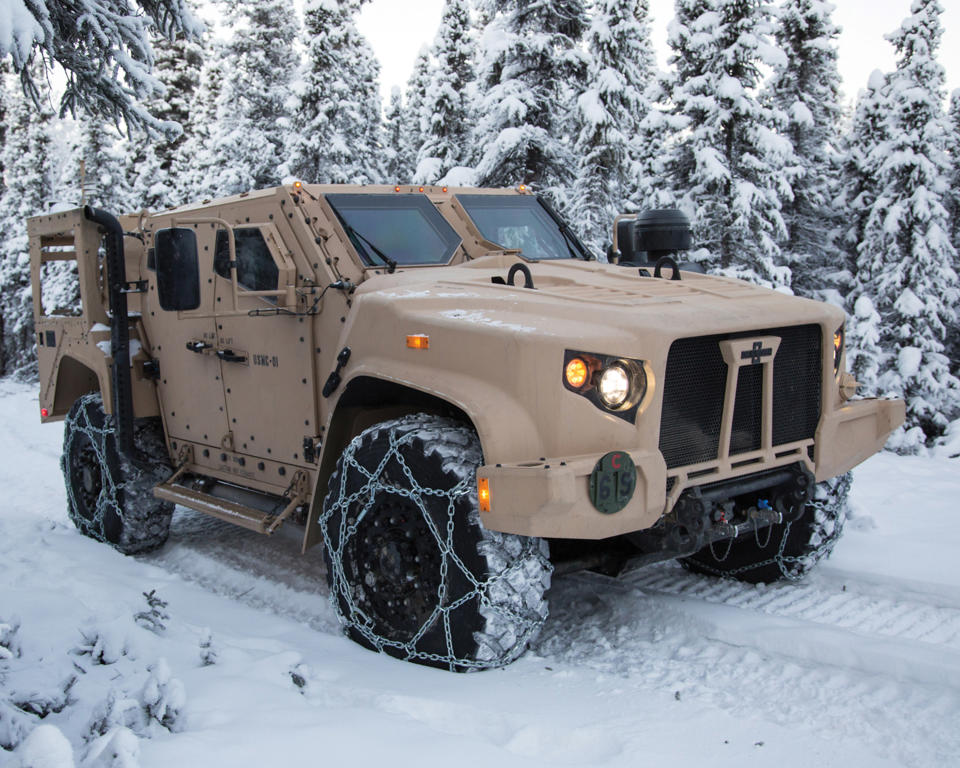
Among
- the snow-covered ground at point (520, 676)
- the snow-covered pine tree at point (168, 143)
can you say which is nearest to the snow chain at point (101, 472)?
the snow-covered ground at point (520, 676)

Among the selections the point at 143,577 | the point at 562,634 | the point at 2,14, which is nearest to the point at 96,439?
the point at 143,577

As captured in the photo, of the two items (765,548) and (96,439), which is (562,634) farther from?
(96,439)

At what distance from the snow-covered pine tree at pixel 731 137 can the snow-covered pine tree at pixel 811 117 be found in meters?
5.70

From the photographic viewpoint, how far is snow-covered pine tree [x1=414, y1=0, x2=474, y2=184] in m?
23.5

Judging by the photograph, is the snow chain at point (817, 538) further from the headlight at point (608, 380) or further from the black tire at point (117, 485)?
the black tire at point (117, 485)

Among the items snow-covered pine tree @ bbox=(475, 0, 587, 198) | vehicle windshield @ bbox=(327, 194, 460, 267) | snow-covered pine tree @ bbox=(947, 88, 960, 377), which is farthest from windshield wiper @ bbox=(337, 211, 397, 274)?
snow-covered pine tree @ bbox=(947, 88, 960, 377)

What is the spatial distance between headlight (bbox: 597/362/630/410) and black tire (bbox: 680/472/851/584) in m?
1.76

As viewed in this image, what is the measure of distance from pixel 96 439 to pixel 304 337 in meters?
2.80

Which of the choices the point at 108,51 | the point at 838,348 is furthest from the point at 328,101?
the point at 838,348

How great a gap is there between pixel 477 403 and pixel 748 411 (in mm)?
1372

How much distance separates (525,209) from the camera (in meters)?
6.19

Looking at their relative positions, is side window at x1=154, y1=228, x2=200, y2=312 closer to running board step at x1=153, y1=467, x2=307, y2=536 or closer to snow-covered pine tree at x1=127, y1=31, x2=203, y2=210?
running board step at x1=153, y1=467, x2=307, y2=536

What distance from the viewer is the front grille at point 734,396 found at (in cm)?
386

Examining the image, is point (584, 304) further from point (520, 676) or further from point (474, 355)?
point (520, 676)
